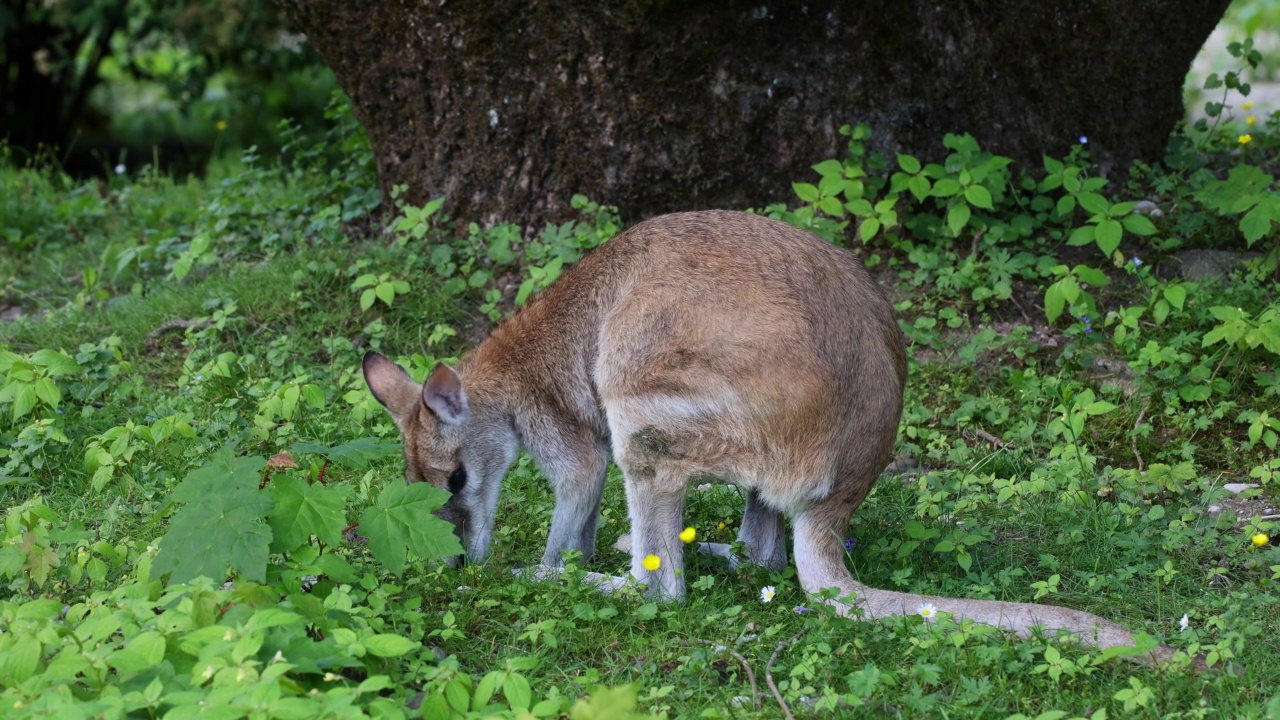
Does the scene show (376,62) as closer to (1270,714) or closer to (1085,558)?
(1085,558)

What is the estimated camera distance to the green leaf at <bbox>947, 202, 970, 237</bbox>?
18.2ft

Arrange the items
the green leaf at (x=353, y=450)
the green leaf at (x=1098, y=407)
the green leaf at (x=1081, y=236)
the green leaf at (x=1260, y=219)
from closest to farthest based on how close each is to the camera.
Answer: the green leaf at (x=353, y=450) < the green leaf at (x=1098, y=407) < the green leaf at (x=1260, y=219) < the green leaf at (x=1081, y=236)

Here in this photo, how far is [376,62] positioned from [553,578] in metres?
3.01

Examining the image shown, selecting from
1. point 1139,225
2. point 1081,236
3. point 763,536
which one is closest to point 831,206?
point 1081,236

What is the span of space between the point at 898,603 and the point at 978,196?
2.38 meters

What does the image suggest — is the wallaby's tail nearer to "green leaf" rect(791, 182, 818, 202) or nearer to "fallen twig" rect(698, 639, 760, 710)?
"fallen twig" rect(698, 639, 760, 710)

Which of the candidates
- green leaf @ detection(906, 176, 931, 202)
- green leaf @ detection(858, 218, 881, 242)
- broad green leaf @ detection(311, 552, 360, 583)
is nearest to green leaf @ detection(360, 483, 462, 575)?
broad green leaf @ detection(311, 552, 360, 583)

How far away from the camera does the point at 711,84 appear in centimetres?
573

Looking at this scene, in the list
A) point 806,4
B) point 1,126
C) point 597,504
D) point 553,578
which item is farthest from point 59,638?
point 1,126

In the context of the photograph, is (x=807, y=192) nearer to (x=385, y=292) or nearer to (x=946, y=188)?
(x=946, y=188)

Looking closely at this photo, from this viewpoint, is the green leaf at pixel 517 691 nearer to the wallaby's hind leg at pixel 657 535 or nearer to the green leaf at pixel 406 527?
the green leaf at pixel 406 527

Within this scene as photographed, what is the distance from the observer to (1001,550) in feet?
13.7

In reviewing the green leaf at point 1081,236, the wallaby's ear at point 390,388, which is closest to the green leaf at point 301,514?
the wallaby's ear at point 390,388

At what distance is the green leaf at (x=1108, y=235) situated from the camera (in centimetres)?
526
